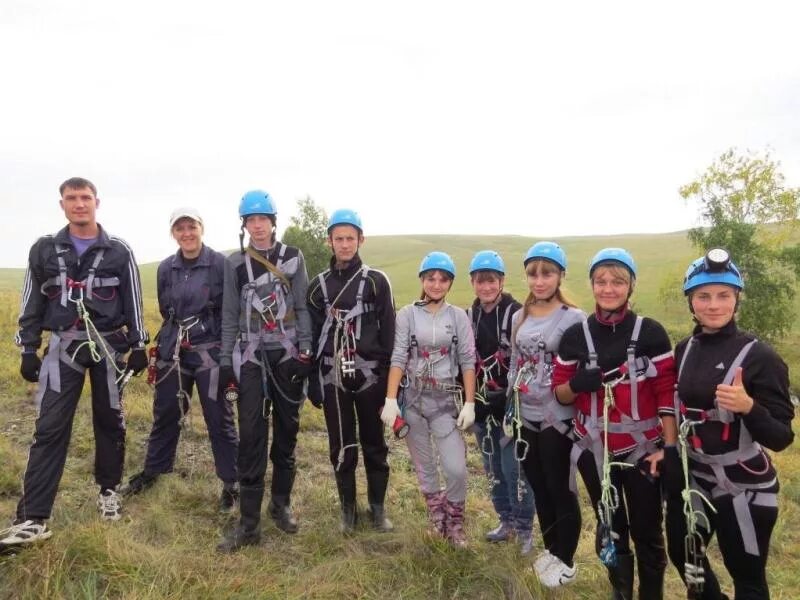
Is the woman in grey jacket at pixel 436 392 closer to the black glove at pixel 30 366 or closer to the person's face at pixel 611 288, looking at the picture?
the person's face at pixel 611 288

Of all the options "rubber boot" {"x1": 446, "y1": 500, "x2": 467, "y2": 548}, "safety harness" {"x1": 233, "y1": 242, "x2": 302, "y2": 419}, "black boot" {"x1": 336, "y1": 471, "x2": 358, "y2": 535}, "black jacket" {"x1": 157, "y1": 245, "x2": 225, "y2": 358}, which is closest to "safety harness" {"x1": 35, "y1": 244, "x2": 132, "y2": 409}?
"black jacket" {"x1": 157, "y1": 245, "x2": 225, "y2": 358}

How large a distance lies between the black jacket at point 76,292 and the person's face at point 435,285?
9.62 feet

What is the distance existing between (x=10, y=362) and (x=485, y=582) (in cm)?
1080

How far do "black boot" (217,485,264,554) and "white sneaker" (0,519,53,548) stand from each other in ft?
4.92

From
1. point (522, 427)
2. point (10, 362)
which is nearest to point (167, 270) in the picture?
point (522, 427)

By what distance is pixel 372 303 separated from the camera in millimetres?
5406

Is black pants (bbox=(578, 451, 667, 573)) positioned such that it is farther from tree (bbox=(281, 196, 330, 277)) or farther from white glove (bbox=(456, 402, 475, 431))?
tree (bbox=(281, 196, 330, 277))

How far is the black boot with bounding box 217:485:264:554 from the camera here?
5121 mm

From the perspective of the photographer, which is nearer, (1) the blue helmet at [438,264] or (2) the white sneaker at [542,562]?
(2) the white sneaker at [542,562]

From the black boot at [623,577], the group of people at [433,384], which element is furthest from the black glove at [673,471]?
the black boot at [623,577]

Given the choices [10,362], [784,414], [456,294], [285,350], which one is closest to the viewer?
[784,414]

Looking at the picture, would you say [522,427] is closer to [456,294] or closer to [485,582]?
[485,582]

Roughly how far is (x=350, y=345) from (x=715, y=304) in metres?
3.19

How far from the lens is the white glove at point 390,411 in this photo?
16.5 ft
